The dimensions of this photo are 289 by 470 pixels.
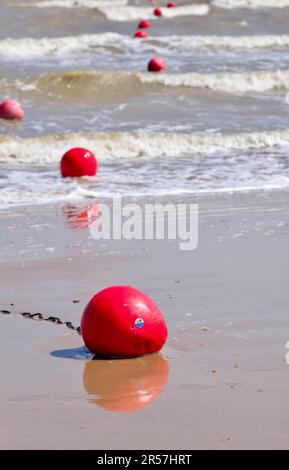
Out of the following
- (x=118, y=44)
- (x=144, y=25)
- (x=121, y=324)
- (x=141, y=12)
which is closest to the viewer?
(x=121, y=324)

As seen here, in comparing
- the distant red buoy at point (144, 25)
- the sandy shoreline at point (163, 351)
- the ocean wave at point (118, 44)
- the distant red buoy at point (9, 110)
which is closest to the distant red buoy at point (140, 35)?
the ocean wave at point (118, 44)

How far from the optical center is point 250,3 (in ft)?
136

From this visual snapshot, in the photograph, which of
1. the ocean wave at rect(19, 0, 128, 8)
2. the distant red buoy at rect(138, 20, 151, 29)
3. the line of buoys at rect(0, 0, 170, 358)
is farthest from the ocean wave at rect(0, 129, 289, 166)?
the ocean wave at rect(19, 0, 128, 8)

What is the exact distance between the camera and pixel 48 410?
4.84 metres

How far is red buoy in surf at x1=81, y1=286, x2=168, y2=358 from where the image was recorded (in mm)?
5617

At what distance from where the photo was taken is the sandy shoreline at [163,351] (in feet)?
14.9

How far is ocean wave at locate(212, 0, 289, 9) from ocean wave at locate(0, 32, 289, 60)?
7191 millimetres

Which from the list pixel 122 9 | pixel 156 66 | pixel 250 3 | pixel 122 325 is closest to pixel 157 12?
pixel 122 9

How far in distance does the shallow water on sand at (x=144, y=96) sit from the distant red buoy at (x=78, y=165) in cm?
17

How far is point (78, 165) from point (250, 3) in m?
30.0

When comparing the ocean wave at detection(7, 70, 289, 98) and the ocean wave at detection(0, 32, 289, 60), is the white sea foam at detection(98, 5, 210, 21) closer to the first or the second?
the ocean wave at detection(0, 32, 289, 60)

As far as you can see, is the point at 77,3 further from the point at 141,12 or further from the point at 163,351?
the point at 163,351

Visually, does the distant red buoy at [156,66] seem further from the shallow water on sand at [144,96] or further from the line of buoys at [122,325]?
the line of buoys at [122,325]

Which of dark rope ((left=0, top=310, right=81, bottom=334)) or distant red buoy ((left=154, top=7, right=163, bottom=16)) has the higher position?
distant red buoy ((left=154, top=7, right=163, bottom=16))
